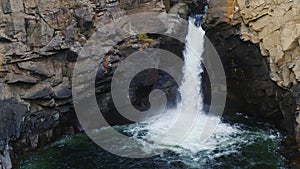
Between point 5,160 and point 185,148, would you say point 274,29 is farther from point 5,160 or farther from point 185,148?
point 5,160

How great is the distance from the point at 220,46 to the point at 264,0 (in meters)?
4.27

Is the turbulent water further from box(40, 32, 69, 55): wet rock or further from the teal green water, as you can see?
box(40, 32, 69, 55): wet rock

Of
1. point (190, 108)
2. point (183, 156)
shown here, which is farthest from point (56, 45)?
point (190, 108)

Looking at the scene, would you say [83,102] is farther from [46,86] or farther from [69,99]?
[46,86]

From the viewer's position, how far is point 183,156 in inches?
674

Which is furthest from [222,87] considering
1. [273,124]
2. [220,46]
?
[273,124]

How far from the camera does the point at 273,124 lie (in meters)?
20.4

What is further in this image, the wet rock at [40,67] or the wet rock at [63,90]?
the wet rock at [63,90]

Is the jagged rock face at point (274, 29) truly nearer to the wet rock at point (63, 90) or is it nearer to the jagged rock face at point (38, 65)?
the jagged rock face at point (38, 65)

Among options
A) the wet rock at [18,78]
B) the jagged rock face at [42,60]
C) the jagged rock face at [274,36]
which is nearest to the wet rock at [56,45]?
the jagged rock face at [42,60]

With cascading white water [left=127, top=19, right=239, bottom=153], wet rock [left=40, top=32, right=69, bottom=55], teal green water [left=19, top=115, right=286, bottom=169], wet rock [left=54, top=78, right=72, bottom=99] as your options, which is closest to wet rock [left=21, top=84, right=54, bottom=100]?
wet rock [left=54, top=78, right=72, bottom=99]

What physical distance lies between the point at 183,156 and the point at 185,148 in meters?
0.88

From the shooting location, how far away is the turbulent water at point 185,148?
16.5m

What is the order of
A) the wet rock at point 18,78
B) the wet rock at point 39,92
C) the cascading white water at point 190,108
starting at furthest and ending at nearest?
1. the cascading white water at point 190,108
2. the wet rock at point 39,92
3. the wet rock at point 18,78
